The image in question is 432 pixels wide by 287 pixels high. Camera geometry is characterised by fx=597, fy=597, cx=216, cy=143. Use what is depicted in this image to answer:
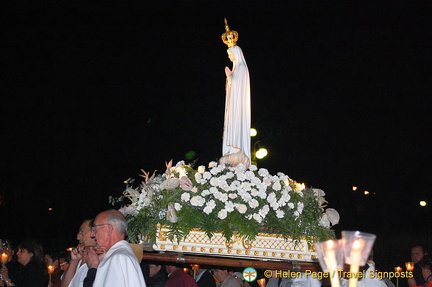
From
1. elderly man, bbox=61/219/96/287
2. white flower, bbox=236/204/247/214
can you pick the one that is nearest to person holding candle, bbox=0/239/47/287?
elderly man, bbox=61/219/96/287

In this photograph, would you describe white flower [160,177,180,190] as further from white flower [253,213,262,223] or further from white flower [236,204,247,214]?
white flower [253,213,262,223]

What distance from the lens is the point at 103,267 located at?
5160 millimetres

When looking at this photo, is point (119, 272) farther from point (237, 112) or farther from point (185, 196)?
point (237, 112)

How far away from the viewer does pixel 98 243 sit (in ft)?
18.2

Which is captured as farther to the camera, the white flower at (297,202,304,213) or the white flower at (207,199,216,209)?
the white flower at (297,202,304,213)

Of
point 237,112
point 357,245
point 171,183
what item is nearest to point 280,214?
point 171,183

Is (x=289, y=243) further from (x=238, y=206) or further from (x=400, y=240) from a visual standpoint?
(x=400, y=240)

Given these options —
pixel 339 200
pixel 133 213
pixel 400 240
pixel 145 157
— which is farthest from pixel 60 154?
pixel 133 213

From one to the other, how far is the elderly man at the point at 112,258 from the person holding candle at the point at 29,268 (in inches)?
133

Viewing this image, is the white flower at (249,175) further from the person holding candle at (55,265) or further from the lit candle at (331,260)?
the person holding candle at (55,265)

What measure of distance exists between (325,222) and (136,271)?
2.38 m

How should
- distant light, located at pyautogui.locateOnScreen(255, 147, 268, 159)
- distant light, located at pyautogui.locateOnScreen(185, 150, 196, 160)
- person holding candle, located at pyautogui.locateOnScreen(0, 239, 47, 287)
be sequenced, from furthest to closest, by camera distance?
distant light, located at pyautogui.locateOnScreen(185, 150, 196, 160) → distant light, located at pyautogui.locateOnScreen(255, 147, 268, 159) → person holding candle, located at pyautogui.locateOnScreen(0, 239, 47, 287)

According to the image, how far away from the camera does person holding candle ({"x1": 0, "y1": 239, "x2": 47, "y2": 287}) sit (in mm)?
8727

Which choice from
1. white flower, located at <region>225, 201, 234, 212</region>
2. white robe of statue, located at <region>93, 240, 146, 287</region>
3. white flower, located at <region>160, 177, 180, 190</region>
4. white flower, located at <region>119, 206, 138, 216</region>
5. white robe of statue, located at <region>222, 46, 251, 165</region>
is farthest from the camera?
white robe of statue, located at <region>222, 46, 251, 165</region>
